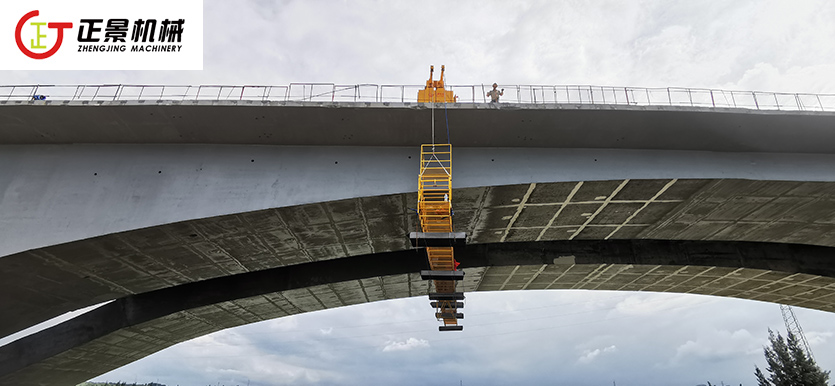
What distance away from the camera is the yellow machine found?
539 inches

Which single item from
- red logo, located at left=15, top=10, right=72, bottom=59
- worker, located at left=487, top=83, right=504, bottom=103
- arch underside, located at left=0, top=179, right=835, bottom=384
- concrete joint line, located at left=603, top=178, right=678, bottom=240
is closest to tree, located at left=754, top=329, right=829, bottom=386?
arch underside, located at left=0, top=179, right=835, bottom=384

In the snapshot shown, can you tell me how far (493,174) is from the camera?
45.3ft

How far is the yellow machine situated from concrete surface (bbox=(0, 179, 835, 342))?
2901mm

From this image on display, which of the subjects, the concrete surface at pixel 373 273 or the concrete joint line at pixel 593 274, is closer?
the concrete surface at pixel 373 273

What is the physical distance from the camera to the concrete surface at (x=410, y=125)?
504 inches

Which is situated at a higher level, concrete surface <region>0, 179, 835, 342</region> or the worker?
the worker

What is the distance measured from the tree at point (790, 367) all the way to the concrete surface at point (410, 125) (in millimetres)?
42805

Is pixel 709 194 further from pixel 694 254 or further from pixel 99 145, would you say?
pixel 99 145

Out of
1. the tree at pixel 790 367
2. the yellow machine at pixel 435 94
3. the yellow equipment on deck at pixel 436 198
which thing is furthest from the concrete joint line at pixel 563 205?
the tree at pixel 790 367

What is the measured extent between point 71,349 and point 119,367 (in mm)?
9982

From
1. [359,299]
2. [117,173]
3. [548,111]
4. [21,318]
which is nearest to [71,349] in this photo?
[21,318]

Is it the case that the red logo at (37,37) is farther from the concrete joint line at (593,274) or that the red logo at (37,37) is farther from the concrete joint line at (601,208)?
the concrete joint line at (593,274)

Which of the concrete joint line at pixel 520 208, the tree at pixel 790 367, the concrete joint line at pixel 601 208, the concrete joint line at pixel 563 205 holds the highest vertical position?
the concrete joint line at pixel 601 208

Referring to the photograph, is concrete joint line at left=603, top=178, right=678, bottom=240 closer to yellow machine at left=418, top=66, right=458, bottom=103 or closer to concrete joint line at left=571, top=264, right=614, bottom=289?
concrete joint line at left=571, top=264, right=614, bottom=289
